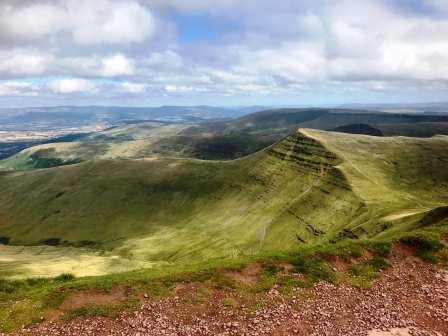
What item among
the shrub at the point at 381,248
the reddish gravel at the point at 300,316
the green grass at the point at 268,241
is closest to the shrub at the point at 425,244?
the green grass at the point at 268,241

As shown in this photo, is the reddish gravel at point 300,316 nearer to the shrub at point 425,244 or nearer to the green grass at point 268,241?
the green grass at point 268,241

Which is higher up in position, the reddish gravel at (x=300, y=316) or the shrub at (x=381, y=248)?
the shrub at (x=381, y=248)

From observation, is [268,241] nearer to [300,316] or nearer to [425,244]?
[425,244]

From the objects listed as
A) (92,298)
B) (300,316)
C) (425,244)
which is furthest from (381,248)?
(92,298)

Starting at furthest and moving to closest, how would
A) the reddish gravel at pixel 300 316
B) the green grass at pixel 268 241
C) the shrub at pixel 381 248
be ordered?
the shrub at pixel 381 248 → the green grass at pixel 268 241 → the reddish gravel at pixel 300 316

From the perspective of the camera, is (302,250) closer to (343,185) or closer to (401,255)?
(401,255)

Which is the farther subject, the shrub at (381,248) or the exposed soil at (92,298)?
the shrub at (381,248)

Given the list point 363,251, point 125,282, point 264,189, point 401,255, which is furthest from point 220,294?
point 264,189

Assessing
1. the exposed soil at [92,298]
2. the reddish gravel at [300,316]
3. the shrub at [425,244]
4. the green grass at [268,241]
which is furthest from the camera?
the shrub at [425,244]
